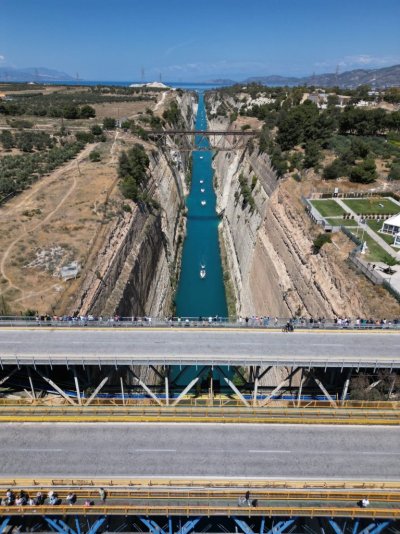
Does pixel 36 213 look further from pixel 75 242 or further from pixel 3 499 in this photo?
pixel 3 499

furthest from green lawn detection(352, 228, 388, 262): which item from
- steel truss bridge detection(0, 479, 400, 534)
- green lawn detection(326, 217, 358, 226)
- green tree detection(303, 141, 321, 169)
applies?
steel truss bridge detection(0, 479, 400, 534)

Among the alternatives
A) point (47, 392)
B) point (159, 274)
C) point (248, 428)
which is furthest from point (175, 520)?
point (159, 274)

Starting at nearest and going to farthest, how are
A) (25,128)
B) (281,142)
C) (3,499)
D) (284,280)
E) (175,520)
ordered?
1. (3,499)
2. (175,520)
3. (284,280)
4. (281,142)
5. (25,128)

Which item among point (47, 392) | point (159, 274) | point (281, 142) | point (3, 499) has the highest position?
point (281, 142)

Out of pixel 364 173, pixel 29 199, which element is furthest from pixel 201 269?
pixel 364 173

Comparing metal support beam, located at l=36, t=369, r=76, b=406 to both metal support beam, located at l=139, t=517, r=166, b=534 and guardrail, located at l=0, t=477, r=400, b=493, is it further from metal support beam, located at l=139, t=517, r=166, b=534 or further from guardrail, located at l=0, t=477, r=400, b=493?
metal support beam, located at l=139, t=517, r=166, b=534

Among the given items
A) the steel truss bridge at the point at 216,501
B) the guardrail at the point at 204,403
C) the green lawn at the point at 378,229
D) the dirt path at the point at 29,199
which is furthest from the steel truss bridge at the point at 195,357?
the green lawn at the point at 378,229

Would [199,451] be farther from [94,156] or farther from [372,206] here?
[94,156]
